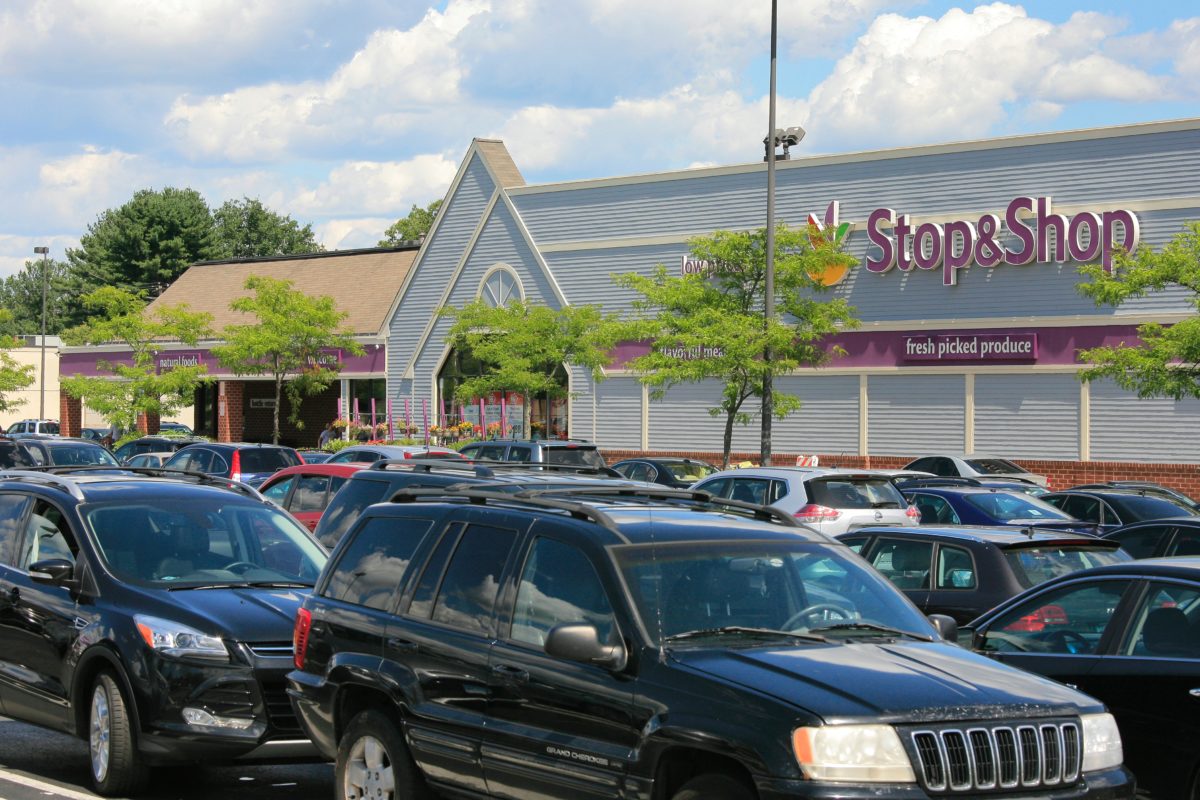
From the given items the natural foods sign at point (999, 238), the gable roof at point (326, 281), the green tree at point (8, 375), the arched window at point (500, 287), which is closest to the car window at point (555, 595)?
the natural foods sign at point (999, 238)

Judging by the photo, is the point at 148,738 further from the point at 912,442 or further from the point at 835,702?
the point at 912,442

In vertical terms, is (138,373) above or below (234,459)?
above

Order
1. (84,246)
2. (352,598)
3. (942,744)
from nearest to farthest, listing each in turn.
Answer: (942,744)
(352,598)
(84,246)

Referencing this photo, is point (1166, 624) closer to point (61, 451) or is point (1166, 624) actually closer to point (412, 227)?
point (61, 451)

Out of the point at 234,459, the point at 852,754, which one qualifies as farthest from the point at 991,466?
the point at 852,754

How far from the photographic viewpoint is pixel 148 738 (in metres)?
8.44

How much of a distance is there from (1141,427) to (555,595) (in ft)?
99.3

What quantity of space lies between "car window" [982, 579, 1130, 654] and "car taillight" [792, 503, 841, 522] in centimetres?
920

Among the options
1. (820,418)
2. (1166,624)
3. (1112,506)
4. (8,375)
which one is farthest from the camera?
(8,375)

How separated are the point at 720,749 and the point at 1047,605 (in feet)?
11.1

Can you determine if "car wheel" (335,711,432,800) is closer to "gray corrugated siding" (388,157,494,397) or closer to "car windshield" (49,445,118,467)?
"car windshield" (49,445,118,467)

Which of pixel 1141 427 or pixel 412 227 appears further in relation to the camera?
pixel 412 227

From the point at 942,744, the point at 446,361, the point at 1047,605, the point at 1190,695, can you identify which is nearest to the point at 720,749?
the point at 942,744

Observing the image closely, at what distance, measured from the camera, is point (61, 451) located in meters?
25.1
